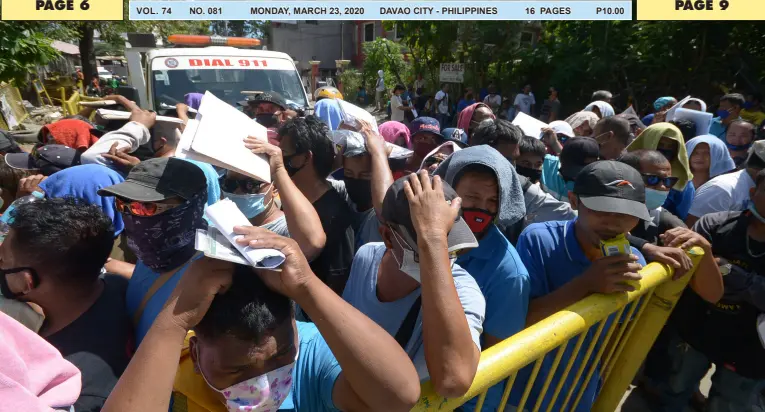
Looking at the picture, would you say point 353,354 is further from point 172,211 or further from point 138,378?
point 172,211

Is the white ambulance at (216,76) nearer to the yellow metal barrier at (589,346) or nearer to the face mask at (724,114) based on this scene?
the yellow metal barrier at (589,346)

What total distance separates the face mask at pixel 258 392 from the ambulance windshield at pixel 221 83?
18.5ft

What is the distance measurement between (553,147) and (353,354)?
378 cm

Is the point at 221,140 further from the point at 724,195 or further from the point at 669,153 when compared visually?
the point at 724,195

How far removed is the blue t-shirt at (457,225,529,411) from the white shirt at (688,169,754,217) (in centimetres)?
211

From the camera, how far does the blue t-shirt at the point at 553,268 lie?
6.60 ft

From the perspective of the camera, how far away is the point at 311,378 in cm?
136

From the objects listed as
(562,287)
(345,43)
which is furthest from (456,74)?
(345,43)

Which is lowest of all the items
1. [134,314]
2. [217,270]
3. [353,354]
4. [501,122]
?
[134,314]

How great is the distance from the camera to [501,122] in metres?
3.33

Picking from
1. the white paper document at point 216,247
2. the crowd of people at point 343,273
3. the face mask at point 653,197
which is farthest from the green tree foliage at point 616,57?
the white paper document at point 216,247

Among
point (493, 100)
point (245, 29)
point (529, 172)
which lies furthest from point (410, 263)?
point (245, 29)

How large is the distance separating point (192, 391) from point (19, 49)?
869 centimetres

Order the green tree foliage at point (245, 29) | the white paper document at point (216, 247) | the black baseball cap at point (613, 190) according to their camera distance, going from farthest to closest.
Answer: the green tree foliage at point (245, 29)
the black baseball cap at point (613, 190)
the white paper document at point (216, 247)
